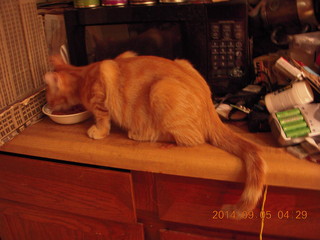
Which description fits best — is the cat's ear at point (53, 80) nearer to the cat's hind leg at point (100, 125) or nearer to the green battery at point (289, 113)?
the cat's hind leg at point (100, 125)

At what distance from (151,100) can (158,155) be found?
0.49 feet

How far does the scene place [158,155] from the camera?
0.76 meters

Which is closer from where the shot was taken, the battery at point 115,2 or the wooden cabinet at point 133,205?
the wooden cabinet at point 133,205

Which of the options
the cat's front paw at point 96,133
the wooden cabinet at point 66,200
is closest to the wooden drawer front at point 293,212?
the wooden cabinet at point 66,200

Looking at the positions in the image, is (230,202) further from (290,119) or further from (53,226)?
(53,226)

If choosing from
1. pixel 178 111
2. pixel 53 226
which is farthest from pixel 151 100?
pixel 53 226

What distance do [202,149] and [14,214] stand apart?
2.27 feet

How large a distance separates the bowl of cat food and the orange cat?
0.03 meters

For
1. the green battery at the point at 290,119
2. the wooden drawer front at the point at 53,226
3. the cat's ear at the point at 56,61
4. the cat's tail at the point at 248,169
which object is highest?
the cat's ear at the point at 56,61

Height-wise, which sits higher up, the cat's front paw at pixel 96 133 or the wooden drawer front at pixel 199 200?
the cat's front paw at pixel 96 133

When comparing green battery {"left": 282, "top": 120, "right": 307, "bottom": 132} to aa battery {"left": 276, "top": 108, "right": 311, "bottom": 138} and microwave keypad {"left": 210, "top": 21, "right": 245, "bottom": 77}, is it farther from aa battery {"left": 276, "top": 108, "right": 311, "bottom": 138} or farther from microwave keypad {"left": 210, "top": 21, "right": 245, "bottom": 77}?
microwave keypad {"left": 210, "top": 21, "right": 245, "bottom": 77}

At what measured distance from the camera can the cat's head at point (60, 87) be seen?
93 centimetres

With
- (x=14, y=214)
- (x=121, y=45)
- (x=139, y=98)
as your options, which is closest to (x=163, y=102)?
(x=139, y=98)
